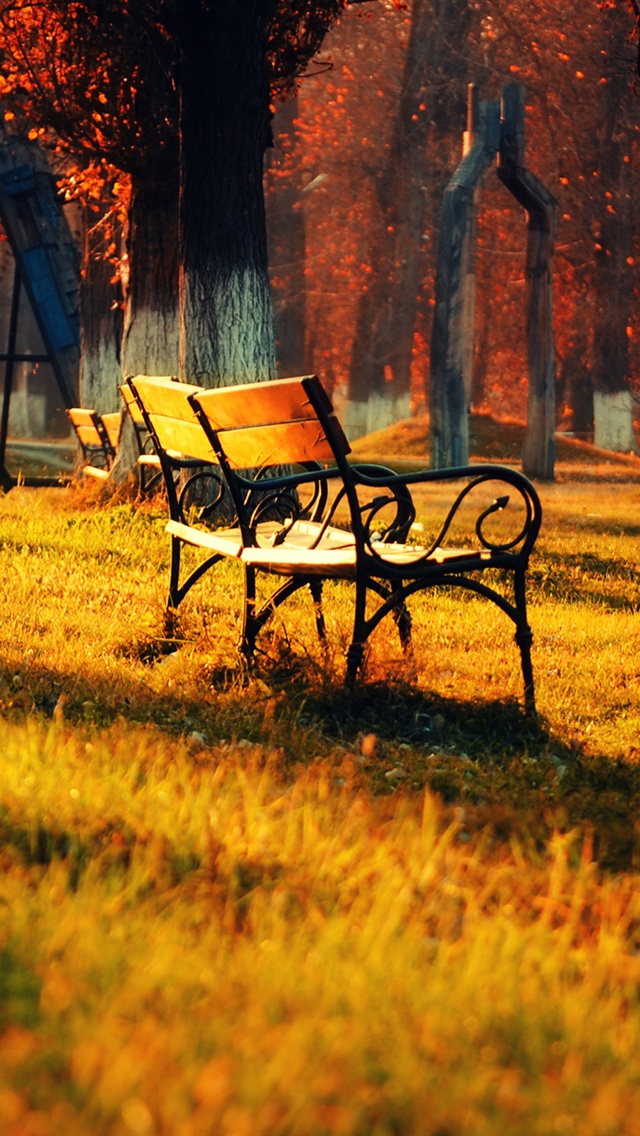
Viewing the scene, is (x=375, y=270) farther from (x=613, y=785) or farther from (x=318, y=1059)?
(x=318, y=1059)

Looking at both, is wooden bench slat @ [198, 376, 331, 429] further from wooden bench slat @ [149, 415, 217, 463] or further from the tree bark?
the tree bark

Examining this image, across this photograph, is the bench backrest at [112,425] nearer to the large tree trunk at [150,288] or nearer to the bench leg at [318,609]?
the large tree trunk at [150,288]

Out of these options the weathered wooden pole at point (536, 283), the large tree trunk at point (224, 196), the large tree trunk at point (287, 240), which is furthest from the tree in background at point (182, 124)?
the large tree trunk at point (287, 240)

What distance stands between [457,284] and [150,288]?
27.6ft

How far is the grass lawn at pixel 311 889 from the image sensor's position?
243 cm

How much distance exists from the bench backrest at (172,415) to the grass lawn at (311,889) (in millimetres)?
747

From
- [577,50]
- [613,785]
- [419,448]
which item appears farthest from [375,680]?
[577,50]

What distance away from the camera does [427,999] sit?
2814 mm

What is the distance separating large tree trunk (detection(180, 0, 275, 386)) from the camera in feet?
34.8

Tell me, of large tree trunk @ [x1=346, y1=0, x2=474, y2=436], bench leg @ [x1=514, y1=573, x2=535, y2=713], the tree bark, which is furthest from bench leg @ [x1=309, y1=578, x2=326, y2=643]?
large tree trunk @ [x1=346, y1=0, x2=474, y2=436]

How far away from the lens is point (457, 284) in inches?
818

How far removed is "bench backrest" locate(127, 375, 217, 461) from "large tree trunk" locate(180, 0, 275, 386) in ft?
12.6

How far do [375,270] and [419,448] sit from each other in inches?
489

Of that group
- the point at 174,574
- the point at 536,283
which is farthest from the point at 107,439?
the point at 536,283
